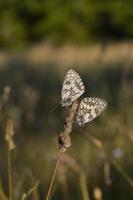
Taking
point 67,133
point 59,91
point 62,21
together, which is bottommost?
point 62,21

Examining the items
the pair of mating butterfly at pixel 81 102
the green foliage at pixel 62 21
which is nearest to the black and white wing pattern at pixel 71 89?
the pair of mating butterfly at pixel 81 102

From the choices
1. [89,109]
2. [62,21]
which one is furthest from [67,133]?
[62,21]

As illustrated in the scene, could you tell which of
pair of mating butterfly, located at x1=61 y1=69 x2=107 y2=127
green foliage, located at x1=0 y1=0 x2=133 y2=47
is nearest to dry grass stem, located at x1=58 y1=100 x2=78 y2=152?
pair of mating butterfly, located at x1=61 y1=69 x2=107 y2=127

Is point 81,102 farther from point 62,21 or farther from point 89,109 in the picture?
point 62,21

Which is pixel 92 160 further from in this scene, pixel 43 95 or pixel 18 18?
pixel 18 18

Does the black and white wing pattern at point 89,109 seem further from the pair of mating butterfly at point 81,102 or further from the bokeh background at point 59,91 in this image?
the bokeh background at point 59,91
